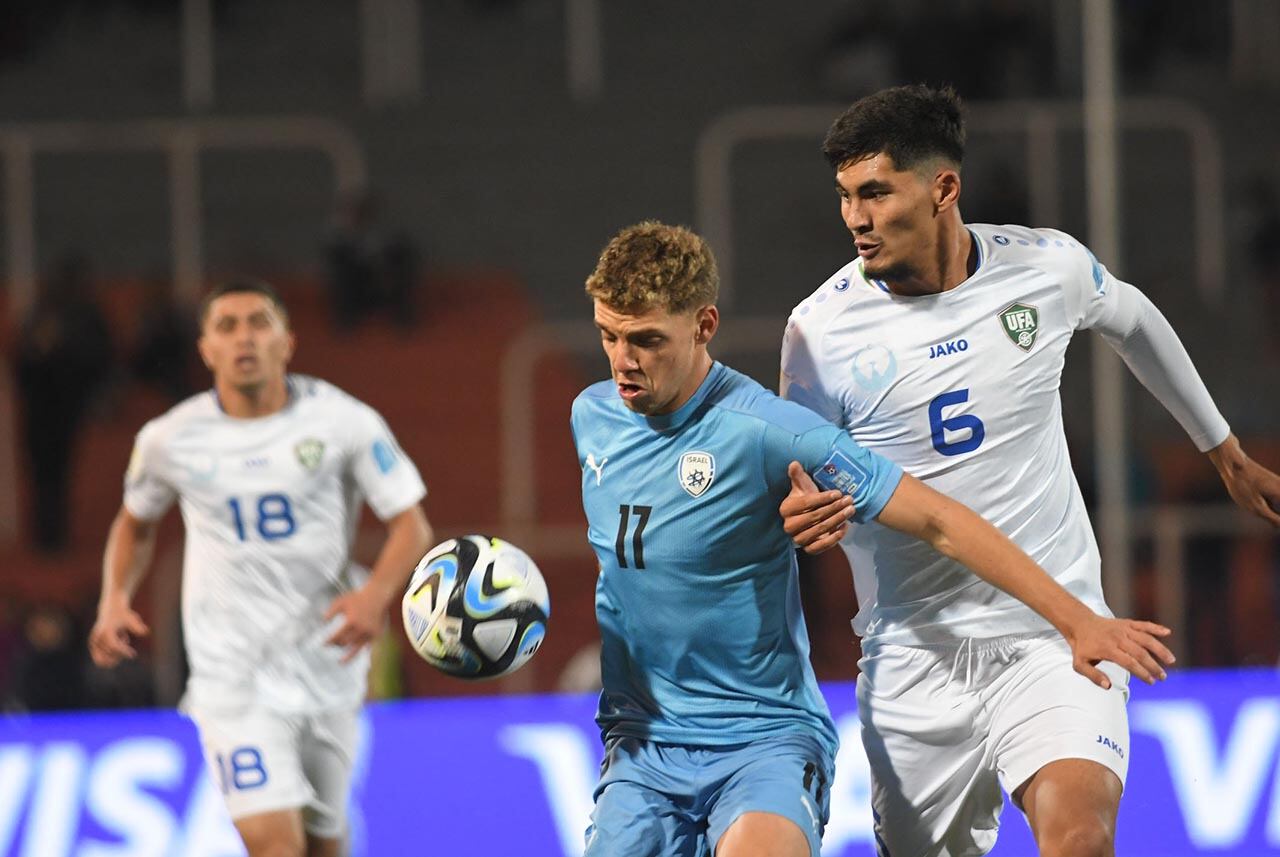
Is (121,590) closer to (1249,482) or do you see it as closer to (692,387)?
(692,387)

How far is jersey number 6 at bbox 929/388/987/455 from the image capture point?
14.7ft

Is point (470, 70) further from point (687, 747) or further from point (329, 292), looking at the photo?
point (687, 747)

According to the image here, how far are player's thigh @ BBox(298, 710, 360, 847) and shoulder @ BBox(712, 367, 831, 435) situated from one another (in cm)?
262

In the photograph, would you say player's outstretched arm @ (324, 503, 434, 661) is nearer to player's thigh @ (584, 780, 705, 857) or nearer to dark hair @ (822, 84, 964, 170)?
player's thigh @ (584, 780, 705, 857)

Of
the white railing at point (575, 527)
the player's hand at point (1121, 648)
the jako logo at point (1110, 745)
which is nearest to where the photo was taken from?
the player's hand at point (1121, 648)

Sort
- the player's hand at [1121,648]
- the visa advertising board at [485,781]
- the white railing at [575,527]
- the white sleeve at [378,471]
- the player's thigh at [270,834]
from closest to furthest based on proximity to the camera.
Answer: the player's hand at [1121,648] < the player's thigh at [270,834] < the white sleeve at [378,471] < the visa advertising board at [485,781] < the white railing at [575,527]

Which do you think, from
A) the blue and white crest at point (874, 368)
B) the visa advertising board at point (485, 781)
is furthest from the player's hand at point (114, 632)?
the blue and white crest at point (874, 368)

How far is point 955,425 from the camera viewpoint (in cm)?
450

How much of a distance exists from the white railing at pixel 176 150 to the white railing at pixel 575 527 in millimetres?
2196

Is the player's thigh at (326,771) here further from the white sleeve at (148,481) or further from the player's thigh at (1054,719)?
the player's thigh at (1054,719)

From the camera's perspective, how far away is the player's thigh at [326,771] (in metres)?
6.35

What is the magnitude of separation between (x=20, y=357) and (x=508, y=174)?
5.10 metres

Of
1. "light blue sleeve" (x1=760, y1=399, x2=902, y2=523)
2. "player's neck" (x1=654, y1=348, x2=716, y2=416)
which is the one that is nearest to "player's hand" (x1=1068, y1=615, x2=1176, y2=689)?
"light blue sleeve" (x1=760, y1=399, x2=902, y2=523)

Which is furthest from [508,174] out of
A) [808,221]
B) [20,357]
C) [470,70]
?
[20,357]
